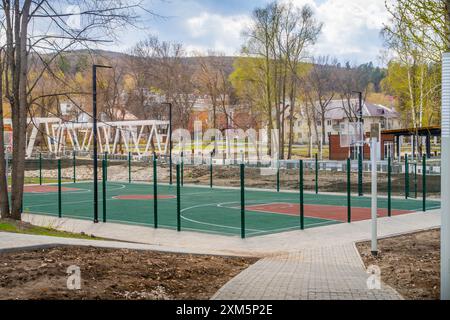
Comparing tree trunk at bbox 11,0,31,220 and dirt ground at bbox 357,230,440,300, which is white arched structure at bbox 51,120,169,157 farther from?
dirt ground at bbox 357,230,440,300

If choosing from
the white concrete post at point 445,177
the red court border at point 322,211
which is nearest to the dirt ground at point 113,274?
the white concrete post at point 445,177

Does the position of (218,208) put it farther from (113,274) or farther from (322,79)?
(322,79)

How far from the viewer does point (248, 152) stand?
60.9 m

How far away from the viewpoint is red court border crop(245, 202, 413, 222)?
20.1m

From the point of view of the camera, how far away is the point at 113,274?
8281 mm

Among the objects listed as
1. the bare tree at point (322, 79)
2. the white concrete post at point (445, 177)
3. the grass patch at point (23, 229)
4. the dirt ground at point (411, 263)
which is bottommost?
the dirt ground at point (411, 263)

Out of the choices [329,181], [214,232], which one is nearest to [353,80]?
[329,181]

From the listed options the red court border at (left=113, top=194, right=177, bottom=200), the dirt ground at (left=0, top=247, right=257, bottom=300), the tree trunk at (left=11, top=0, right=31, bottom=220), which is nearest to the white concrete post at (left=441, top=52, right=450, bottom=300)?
the dirt ground at (left=0, top=247, right=257, bottom=300)

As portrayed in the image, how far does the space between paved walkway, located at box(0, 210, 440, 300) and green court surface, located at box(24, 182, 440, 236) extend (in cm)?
118

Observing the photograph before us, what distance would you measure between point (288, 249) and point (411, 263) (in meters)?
3.62

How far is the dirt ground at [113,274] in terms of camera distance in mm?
7195

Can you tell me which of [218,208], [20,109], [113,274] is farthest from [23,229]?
[218,208]

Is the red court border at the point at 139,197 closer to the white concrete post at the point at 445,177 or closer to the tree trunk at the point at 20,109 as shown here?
the tree trunk at the point at 20,109
